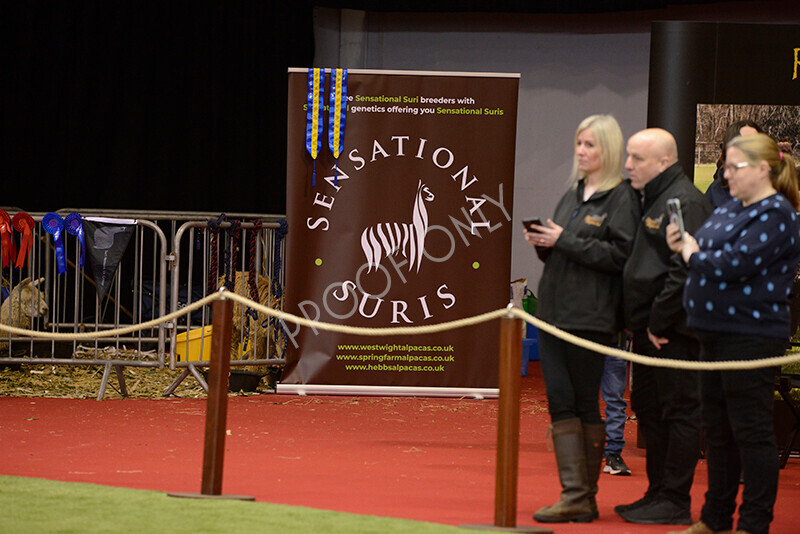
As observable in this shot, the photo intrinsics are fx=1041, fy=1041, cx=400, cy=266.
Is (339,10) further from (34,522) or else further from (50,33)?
(34,522)

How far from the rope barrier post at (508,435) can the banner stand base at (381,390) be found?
3.70 m

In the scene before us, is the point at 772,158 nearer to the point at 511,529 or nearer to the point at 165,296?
the point at 511,529

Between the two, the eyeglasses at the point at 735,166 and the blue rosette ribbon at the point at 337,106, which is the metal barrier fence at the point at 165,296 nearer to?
the blue rosette ribbon at the point at 337,106

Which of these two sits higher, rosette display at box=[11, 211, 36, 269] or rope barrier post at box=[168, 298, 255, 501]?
rosette display at box=[11, 211, 36, 269]

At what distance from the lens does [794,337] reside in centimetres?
544

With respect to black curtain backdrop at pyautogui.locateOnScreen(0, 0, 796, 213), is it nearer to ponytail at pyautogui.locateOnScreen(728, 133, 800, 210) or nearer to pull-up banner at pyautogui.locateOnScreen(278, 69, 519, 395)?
pull-up banner at pyautogui.locateOnScreen(278, 69, 519, 395)

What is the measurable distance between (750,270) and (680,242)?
0.31m

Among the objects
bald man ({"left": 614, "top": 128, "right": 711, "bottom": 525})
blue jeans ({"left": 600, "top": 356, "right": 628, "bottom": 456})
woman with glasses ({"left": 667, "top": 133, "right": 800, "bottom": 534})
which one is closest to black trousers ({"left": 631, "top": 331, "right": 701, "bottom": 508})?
bald man ({"left": 614, "top": 128, "right": 711, "bottom": 525})

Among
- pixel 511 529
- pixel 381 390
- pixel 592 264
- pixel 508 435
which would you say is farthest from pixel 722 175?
pixel 381 390

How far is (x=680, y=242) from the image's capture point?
3.57 meters

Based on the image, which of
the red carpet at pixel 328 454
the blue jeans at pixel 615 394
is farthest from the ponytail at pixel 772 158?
the blue jeans at pixel 615 394

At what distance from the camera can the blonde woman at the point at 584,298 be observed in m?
3.72

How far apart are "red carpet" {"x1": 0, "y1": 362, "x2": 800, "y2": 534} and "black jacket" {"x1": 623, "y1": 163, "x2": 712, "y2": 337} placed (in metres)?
0.74

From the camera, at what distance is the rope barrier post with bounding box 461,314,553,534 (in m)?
3.49
